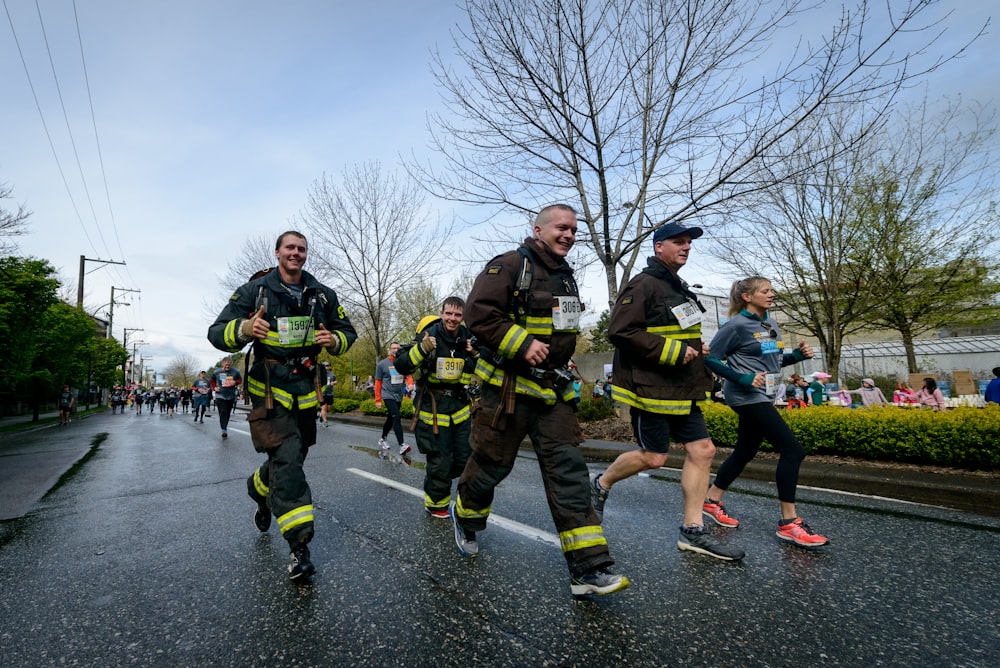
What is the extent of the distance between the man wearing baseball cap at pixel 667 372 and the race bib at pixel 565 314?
413mm

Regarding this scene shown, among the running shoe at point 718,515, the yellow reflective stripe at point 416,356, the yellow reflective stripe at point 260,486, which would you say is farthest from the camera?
the yellow reflective stripe at point 416,356

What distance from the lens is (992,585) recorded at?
9.23ft

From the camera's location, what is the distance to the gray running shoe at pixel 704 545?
10.3ft

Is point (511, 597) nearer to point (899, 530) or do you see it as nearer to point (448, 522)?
point (448, 522)

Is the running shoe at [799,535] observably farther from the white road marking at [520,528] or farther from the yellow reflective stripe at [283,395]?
the yellow reflective stripe at [283,395]

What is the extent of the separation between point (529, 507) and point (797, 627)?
96.8 inches

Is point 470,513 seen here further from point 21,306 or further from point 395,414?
point 21,306

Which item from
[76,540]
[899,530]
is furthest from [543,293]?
[76,540]

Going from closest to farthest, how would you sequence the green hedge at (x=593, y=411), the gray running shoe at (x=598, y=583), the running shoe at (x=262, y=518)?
the gray running shoe at (x=598, y=583)
the running shoe at (x=262, y=518)
the green hedge at (x=593, y=411)

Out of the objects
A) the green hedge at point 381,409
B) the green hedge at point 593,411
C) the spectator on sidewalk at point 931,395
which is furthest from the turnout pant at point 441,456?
the spectator on sidewalk at point 931,395

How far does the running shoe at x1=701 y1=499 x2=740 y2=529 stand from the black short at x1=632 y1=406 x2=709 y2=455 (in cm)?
78

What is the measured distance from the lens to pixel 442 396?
4602mm

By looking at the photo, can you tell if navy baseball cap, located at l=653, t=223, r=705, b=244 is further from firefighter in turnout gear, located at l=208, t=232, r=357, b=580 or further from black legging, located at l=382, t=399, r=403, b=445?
black legging, located at l=382, t=399, r=403, b=445

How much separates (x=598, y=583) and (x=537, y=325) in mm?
1283
